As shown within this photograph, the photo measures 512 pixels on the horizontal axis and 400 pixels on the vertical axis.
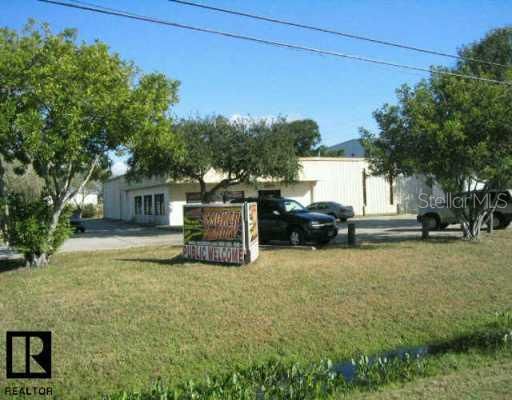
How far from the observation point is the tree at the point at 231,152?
26.7 m

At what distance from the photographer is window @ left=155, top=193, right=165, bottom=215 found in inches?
1430

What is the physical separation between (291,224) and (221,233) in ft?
17.0

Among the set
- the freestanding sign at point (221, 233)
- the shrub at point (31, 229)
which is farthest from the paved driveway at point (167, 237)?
the freestanding sign at point (221, 233)

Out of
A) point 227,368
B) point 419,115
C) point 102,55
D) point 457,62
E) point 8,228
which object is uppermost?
point 457,62

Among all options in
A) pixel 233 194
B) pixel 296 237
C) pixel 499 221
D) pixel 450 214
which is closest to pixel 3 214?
pixel 296 237

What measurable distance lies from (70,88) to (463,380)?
1018 cm

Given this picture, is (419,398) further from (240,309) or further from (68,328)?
(68,328)

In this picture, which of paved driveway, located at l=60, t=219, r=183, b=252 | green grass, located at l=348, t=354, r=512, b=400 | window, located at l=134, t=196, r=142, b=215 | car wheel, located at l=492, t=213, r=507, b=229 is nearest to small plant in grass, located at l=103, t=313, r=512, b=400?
green grass, located at l=348, t=354, r=512, b=400

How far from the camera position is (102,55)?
13219 mm

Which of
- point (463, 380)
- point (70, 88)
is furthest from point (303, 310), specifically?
point (70, 88)

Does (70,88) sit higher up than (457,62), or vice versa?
(457,62)

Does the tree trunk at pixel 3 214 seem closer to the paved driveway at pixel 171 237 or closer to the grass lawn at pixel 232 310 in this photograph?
the grass lawn at pixel 232 310

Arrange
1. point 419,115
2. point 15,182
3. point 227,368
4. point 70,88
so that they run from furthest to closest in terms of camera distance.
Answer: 1. point 15,182
2. point 419,115
3. point 70,88
4. point 227,368

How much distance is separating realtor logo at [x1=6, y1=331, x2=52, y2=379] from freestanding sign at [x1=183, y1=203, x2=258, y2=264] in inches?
205
